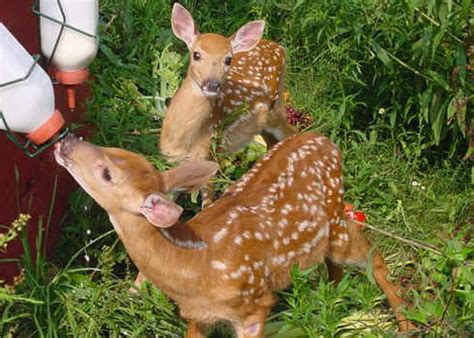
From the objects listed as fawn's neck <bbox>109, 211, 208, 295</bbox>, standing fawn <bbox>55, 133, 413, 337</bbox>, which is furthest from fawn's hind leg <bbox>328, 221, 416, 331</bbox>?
fawn's neck <bbox>109, 211, 208, 295</bbox>

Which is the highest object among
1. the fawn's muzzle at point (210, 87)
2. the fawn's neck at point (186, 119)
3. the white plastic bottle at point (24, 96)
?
the white plastic bottle at point (24, 96)

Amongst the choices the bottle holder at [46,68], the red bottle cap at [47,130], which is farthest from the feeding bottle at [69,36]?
the red bottle cap at [47,130]

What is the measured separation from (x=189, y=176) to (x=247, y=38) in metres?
1.94

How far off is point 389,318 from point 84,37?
1.74m

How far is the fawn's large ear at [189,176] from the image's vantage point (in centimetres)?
374

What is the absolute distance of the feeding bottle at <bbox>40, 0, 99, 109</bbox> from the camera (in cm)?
358

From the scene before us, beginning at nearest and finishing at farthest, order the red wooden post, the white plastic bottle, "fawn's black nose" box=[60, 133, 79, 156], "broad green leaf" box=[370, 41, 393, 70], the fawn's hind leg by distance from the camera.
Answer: the white plastic bottle, "fawn's black nose" box=[60, 133, 79, 156], the red wooden post, the fawn's hind leg, "broad green leaf" box=[370, 41, 393, 70]

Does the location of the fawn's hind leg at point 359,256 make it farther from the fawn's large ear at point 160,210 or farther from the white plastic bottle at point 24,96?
the white plastic bottle at point 24,96

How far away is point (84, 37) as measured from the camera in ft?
11.9

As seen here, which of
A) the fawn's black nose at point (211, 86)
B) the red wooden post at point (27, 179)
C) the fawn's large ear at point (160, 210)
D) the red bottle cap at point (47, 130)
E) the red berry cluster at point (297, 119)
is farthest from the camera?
the red berry cluster at point (297, 119)

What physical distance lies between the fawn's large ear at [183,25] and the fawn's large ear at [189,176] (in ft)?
5.65

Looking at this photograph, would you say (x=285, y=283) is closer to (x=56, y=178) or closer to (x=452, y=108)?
(x=56, y=178)

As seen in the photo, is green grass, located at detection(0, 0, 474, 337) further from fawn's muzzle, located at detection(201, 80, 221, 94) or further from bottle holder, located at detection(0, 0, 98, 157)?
bottle holder, located at detection(0, 0, 98, 157)

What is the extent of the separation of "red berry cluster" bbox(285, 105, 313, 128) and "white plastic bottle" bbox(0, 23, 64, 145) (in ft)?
8.82
